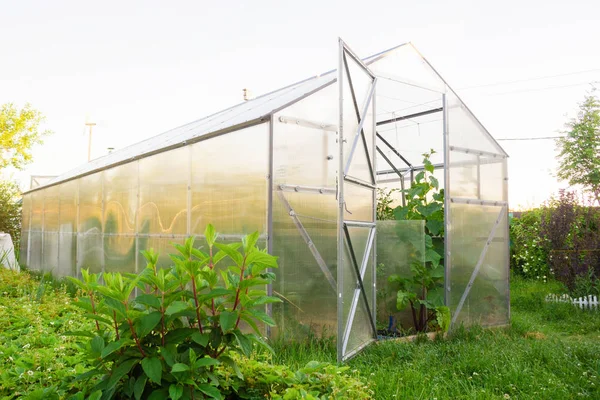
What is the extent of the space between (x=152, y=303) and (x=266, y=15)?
19.3ft

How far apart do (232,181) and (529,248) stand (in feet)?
25.8

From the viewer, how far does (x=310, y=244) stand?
5.29 m

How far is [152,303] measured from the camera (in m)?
2.08

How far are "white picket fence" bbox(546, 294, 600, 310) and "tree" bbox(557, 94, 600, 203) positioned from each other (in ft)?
38.6

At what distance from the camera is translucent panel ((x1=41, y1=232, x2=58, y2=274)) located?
41.1 feet

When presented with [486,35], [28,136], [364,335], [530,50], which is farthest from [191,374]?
[28,136]

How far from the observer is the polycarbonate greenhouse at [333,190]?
5.14 m

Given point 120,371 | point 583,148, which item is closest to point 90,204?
point 120,371

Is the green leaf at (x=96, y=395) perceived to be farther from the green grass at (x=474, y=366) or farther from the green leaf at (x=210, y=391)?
the green grass at (x=474, y=366)

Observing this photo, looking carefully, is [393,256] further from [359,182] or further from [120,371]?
[120,371]

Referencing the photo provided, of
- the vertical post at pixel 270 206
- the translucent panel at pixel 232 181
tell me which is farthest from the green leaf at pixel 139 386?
the translucent panel at pixel 232 181

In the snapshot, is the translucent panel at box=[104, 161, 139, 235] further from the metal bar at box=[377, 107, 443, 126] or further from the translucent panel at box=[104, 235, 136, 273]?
the metal bar at box=[377, 107, 443, 126]

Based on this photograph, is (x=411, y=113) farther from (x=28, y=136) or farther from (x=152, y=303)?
(x=28, y=136)

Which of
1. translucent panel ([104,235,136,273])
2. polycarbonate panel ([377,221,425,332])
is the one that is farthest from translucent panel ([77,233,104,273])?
polycarbonate panel ([377,221,425,332])
